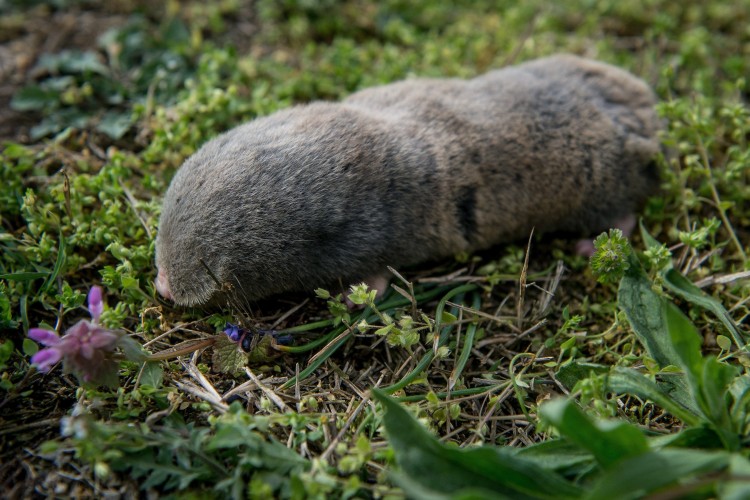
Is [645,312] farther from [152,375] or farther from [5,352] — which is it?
[5,352]

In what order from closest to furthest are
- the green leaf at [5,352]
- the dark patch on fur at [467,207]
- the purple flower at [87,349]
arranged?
the purple flower at [87,349]
the green leaf at [5,352]
the dark patch on fur at [467,207]

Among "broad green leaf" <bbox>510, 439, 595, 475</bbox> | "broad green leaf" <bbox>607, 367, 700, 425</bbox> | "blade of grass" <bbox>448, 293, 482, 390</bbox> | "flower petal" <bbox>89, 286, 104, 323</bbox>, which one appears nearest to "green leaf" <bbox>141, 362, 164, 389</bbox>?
"flower petal" <bbox>89, 286, 104, 323</bbox>

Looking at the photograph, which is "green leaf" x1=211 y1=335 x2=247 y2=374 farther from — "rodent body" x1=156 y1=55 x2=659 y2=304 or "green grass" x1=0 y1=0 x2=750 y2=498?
"rodent body" x1=156 y1=55 x2=659 y2=304

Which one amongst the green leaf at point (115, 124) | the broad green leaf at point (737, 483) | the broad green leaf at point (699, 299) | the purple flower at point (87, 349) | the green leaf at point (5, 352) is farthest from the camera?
the green leaf at point (115, 124)

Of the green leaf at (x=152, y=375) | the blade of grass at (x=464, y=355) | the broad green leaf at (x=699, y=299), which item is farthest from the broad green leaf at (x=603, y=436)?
the green leaf at (x=152, y=375)

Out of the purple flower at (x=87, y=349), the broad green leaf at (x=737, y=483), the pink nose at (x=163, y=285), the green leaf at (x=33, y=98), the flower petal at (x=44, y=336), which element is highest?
the green leaf at (x=33, y=98)

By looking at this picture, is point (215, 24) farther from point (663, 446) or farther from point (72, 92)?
point (663, 446)

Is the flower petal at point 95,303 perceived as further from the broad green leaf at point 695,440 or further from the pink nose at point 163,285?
the broad green leaf at point 695,440

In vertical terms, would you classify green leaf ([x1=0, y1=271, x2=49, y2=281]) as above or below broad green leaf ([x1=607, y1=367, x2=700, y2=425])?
above
